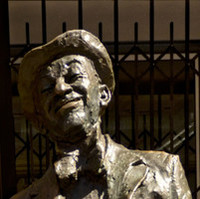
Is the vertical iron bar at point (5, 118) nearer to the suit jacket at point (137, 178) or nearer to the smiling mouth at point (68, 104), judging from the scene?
the suit jacket at point (137, 178)

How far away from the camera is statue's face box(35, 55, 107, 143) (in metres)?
1.44

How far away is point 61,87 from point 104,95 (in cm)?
18

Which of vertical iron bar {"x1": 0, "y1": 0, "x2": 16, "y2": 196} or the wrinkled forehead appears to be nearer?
the wrinkled forehead

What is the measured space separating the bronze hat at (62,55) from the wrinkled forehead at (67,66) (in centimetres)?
2

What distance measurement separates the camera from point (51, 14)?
8.63 ft

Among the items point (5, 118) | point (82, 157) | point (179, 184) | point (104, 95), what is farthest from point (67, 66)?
point (5, 118)

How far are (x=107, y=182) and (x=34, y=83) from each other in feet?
1.36

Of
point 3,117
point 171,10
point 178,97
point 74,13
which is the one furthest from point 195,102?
point 3,117

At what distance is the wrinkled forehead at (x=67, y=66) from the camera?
4.85 feet

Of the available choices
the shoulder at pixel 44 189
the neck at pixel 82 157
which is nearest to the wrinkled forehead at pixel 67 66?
the neck at pixel 82 157

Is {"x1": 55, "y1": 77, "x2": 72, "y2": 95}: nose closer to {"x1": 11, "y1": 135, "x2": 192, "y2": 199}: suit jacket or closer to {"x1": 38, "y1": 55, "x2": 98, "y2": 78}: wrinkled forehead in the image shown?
{"x1": 38, "y1": 55, "x2": 98, "y2": 78}: wrinkled forehead

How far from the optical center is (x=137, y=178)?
1467 millimetres

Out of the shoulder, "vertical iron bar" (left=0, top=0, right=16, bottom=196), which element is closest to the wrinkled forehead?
the shoulder

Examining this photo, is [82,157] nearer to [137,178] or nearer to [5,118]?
[137,178]
